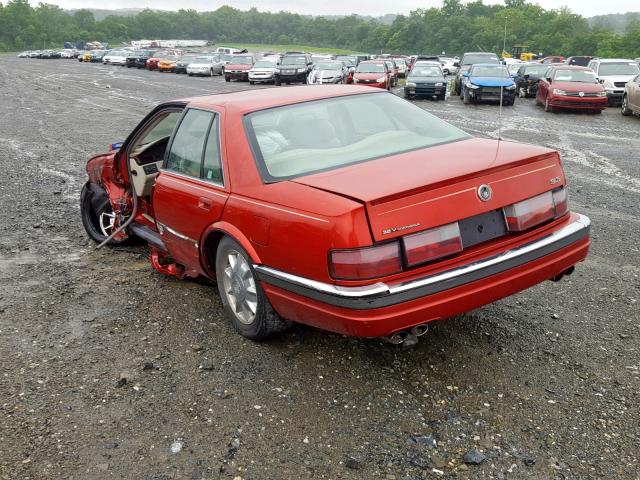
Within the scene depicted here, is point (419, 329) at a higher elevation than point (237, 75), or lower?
higher

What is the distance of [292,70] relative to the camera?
3131 centimetres

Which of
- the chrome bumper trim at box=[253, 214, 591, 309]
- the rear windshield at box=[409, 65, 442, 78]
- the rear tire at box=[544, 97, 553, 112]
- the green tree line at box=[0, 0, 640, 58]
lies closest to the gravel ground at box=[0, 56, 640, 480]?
the chrome bumper trim at box=[253, 214, 591, 309]

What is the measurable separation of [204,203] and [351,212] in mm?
1366

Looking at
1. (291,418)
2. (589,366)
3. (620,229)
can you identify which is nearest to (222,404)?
(291,418)

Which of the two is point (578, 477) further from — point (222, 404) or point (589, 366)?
point (222, 404)

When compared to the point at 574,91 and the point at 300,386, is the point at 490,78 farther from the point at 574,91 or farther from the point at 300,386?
→ the point at 300,386

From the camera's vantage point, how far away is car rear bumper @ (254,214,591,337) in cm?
310

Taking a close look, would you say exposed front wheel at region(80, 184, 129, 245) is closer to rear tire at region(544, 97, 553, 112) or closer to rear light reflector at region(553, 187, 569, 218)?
rear light reflector at region(553, 187, 569, 218)

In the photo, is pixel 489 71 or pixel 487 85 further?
pixel 489 71

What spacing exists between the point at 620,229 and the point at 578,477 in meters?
4.19

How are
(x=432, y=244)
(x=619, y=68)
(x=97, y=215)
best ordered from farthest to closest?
(x=619, y=68), (x=97, y=215), (x=432, y=244)

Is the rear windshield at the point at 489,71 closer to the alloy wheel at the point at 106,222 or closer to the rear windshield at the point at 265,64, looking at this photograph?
the rear windshield at the point at 265,64

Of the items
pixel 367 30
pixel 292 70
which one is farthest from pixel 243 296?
pixel 367 30

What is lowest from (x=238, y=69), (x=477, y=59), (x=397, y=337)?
(x=397, y=337)
